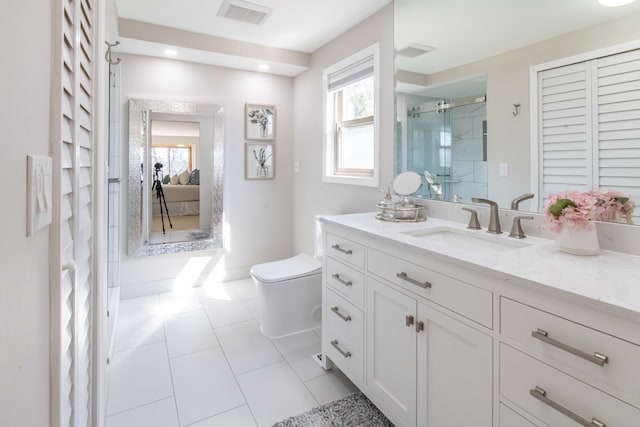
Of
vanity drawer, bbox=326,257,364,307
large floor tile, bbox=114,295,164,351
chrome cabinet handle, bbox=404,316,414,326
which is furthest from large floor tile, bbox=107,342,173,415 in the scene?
chrome cabinet handle, bbox=404,316,414,326

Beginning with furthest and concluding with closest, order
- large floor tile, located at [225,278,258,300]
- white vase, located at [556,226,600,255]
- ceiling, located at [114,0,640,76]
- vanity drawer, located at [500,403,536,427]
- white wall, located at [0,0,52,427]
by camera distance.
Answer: large floor tile, located at [225,278,258,300] < ceiling, located at [114,0,640,76] < white vase, located at [556,226,600,255] < vanity drawer, located at [500,403,536,427] < white wall, located at [0,0,52,427]

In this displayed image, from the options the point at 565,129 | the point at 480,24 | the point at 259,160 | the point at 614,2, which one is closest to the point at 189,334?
the point at 259,160

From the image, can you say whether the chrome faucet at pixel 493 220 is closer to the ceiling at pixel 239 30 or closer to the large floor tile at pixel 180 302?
the ceiling at pixel 239 30

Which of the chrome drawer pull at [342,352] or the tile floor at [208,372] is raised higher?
the chrome drawer pull at [342,352]

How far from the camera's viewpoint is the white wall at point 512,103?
141cm

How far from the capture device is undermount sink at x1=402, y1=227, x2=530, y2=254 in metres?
1.50

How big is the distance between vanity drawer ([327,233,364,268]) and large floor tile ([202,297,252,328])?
4.03 feet

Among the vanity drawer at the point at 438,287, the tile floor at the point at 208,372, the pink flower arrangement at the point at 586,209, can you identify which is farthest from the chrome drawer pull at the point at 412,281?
the tile floor at the point at 208,372

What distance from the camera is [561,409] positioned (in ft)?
2.86

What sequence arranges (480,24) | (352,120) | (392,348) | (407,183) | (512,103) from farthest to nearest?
(352,120) → (407,183) → (480,24) → (512,103) → (392,348)

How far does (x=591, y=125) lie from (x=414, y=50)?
1.18 metres

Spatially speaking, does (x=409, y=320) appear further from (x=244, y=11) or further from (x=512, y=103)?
(x=244, y=11)

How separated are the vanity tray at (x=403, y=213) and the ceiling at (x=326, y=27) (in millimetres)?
824

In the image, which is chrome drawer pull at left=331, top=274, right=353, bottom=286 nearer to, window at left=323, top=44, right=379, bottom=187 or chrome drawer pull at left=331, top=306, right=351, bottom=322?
chrome drawer pull at left=331, top=306, right=351, bottom=322
